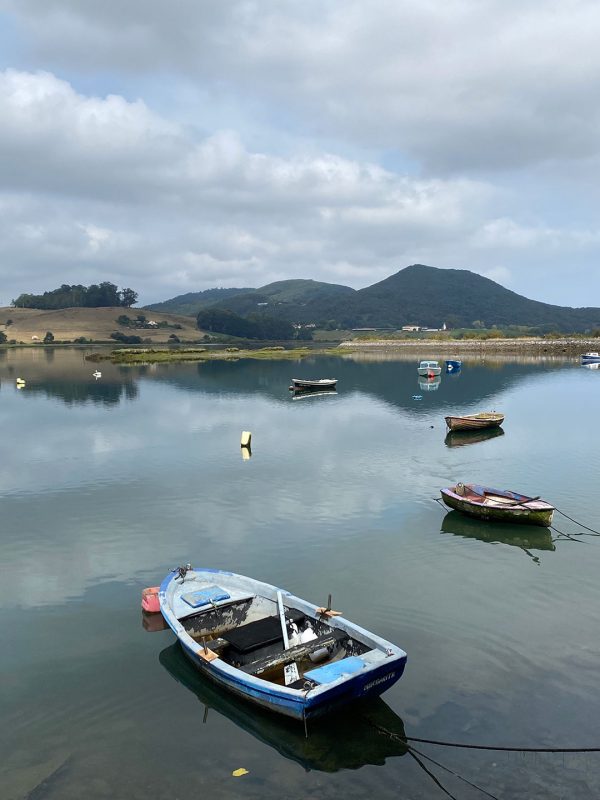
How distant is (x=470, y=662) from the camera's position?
689 inches

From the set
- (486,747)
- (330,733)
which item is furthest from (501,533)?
(330,733)

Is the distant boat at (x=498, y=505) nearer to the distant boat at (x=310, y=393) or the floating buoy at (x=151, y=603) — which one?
the floating buoy at (x=151, y=603)

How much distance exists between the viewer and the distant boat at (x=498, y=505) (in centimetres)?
2892

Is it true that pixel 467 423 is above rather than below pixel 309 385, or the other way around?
below

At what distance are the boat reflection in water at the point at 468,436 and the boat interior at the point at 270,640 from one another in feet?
119

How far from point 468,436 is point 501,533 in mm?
27012

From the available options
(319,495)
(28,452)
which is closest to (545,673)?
(319,495)

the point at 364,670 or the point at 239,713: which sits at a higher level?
the point at 364,670

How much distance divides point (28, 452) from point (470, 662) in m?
42.6

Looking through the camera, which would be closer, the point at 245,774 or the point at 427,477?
the point at 245,774

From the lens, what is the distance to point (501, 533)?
96.3 ft

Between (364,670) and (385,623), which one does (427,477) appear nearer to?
(385,623)

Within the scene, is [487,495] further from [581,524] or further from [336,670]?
[336,670]

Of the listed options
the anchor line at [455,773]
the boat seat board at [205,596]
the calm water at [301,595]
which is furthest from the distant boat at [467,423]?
the anchor line at [455,773]
